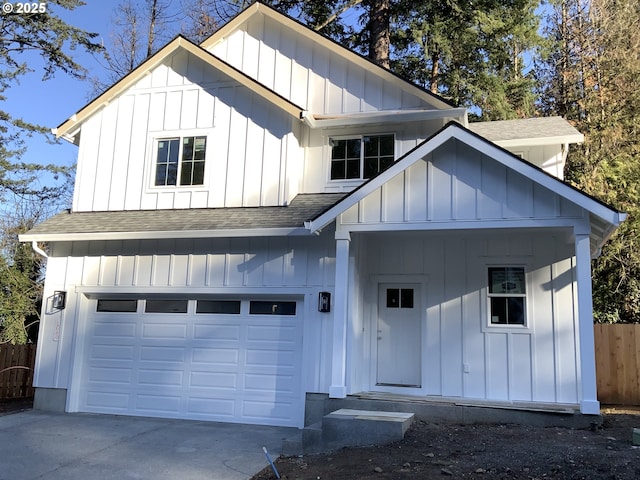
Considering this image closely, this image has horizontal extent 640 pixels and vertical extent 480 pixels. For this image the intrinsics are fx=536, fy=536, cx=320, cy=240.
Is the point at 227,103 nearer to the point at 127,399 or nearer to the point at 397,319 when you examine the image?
the point at 397,319

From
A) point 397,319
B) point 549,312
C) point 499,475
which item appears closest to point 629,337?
point 549,312

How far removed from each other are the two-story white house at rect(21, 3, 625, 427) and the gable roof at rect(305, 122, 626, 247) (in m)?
0.03

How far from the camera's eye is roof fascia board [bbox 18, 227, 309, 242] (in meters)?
9.45

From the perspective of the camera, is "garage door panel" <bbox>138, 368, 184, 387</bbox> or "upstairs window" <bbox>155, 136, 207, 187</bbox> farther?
"upstairs window" <bbox>155, 136, 207, 187</bbox>

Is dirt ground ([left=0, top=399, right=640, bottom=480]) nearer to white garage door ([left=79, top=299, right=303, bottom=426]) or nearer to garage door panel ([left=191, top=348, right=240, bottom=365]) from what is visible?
white garage door ([left=79, top=299, right=303, bottom=426])

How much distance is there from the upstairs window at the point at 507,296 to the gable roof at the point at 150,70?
5.04m

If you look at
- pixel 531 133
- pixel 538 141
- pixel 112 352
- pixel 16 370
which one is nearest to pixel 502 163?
pixel 538 141

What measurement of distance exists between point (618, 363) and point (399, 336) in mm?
5510

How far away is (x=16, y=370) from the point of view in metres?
12.9

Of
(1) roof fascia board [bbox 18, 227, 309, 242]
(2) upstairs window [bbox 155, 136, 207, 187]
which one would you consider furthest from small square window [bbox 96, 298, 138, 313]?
(2) upstairs window [bbox 155, 136, 207, 187]

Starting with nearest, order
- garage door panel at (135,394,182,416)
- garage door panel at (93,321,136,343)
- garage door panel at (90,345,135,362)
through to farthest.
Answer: garage door panel at (135,394,182,416), garage door panel at (90,345,135,362), garage door panel at (93,321,136,343)

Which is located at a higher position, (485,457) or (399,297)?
(399,297)

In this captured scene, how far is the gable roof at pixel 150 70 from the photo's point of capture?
10680mm

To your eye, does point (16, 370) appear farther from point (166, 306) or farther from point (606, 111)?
point (606, 111)
